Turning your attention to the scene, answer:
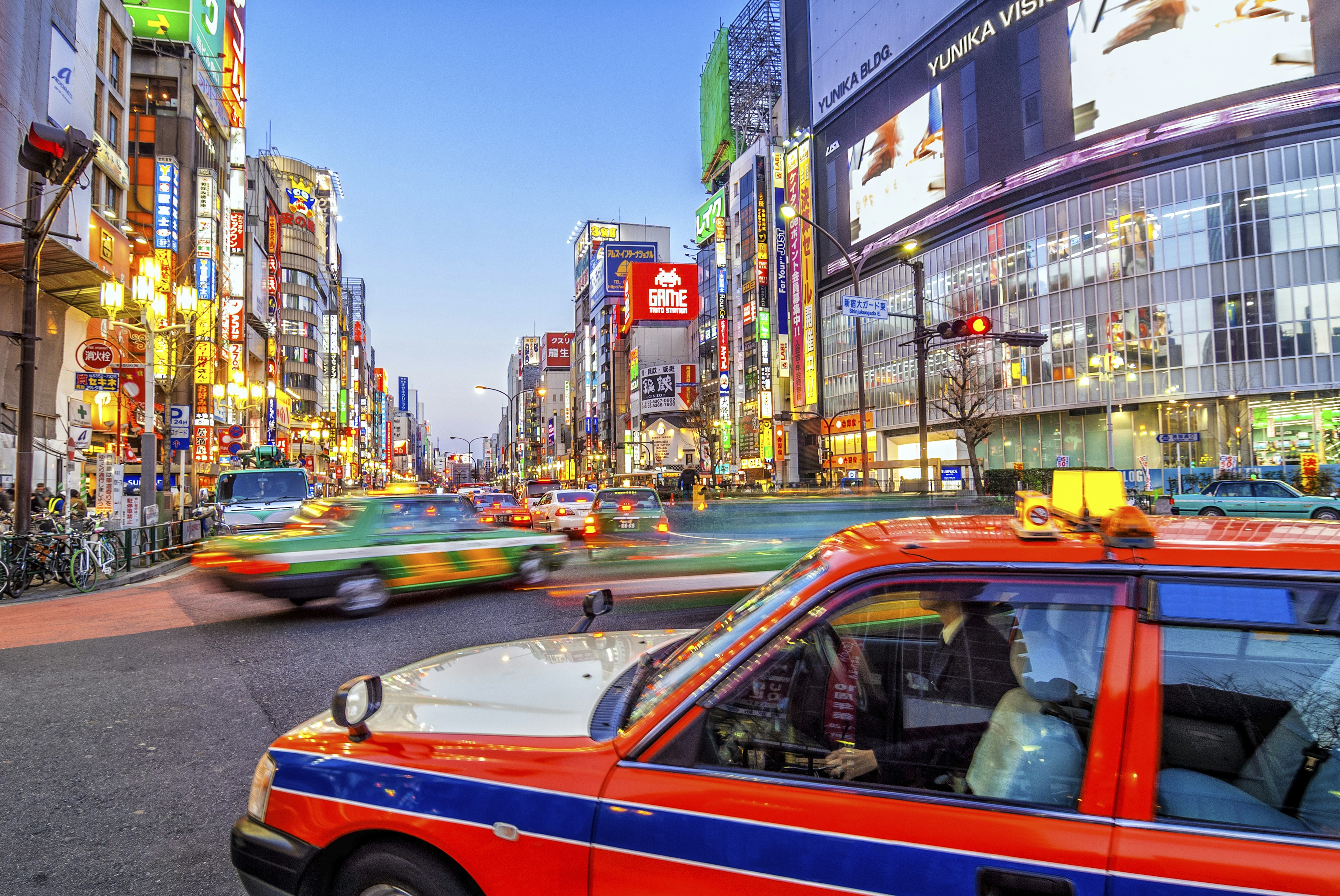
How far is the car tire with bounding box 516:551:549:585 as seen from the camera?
1167cm

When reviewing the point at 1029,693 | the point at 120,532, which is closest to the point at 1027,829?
the point at 1029,693

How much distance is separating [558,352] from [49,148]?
15994cm

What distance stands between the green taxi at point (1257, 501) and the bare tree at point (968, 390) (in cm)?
1864

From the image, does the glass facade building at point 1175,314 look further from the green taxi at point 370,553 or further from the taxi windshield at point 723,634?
the taxi windshield at point 723,634

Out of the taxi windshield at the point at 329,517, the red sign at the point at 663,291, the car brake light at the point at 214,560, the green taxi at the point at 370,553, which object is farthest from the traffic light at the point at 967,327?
the red sign at the point at 663,291

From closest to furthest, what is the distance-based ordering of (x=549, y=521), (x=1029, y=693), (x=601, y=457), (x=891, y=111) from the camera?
(x=1029, y=693) < (x=549, y=521) < (x=891, y=111) < (x=601, y=457)

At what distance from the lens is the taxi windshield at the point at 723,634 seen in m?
2.09

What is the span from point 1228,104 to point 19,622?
169 ft

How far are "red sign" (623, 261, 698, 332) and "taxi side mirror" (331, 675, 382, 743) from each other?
99.8m

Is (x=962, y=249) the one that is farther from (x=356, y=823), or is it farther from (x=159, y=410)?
(x=356, y=823)

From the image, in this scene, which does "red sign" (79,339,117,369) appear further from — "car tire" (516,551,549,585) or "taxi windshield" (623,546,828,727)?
"taxi windshield" (623,546,828,727)

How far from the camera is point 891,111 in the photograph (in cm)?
5944

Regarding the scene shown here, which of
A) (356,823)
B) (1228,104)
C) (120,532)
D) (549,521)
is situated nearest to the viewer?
(356,823)

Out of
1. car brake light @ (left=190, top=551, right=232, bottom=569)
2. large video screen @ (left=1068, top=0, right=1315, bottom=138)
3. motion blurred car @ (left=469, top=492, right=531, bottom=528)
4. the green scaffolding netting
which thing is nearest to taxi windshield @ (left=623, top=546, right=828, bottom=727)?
car brake light @ (left=190, top=551, right=232, bottom=569)
